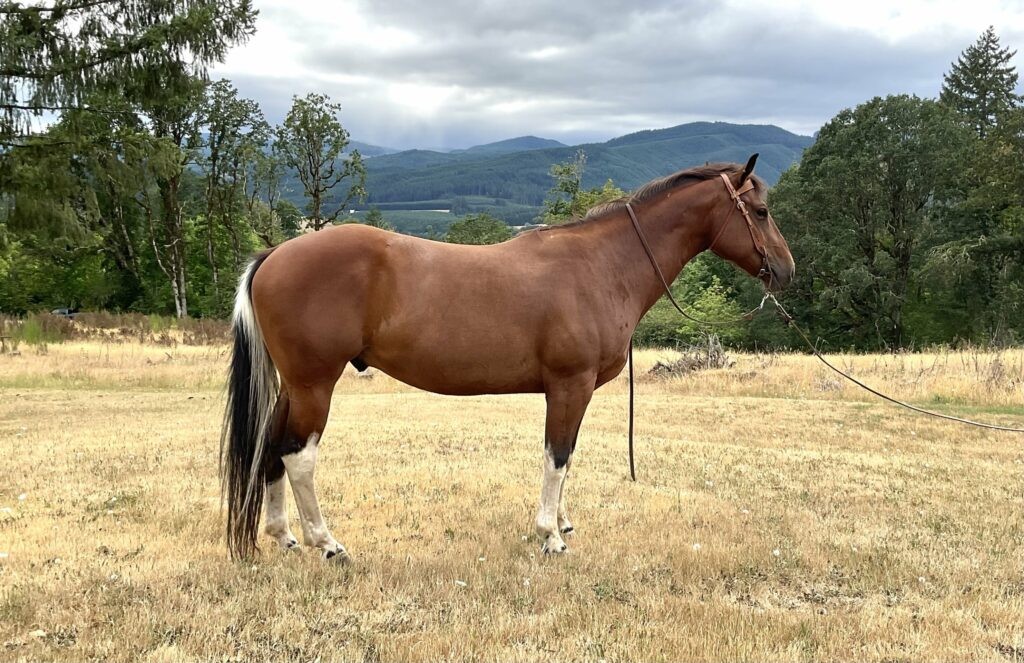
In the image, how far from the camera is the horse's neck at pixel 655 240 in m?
4.41

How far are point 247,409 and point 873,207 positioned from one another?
3790 centimetres

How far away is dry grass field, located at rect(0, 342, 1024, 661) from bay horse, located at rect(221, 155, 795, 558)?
545 mm

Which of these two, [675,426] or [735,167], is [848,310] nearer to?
[675,426]

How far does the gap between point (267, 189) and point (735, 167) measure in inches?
1288

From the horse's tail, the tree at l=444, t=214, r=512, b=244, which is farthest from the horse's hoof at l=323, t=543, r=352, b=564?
the tree at l=444, t=214, r=512, b=244

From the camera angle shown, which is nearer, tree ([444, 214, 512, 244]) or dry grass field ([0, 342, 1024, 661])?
dry grass field ([0, 342, 1024, 661])

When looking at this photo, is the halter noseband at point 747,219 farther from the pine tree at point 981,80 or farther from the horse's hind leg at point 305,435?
the pine tree at point 981,80

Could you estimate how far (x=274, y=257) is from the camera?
3953 mm

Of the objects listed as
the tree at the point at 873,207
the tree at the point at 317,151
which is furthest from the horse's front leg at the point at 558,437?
the tree at the point at 873,207

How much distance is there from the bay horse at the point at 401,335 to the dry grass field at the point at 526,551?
1.79ft

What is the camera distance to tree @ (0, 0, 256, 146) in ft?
29.9

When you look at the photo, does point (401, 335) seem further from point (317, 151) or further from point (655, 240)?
point (317, 151)

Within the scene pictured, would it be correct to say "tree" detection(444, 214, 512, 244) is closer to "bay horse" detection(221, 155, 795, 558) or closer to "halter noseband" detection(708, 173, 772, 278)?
"halter noseband" detection(708, 173, 772, 278)

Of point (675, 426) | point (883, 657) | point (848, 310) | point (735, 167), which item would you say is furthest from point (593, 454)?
point (848, 310)
